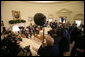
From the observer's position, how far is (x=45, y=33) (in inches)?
26.5

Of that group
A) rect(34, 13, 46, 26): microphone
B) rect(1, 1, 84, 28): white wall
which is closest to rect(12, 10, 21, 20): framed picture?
rect(1, 1, 84, 28): white wall

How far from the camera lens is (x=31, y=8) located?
0.67 meters

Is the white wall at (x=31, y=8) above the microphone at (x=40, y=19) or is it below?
above

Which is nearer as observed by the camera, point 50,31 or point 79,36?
point 79,36

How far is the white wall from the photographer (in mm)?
617

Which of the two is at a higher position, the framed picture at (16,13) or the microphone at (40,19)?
the framed picture at (16,13)

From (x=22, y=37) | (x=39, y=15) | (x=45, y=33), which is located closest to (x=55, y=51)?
(x=45, y=33)

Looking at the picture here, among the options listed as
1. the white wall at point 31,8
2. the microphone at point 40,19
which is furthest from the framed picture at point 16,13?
the microphone at point 40,19

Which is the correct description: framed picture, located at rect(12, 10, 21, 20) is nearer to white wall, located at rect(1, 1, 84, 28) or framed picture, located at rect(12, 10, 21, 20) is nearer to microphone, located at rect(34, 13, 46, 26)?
white wall, located at rect(1, 1, 84, 28)

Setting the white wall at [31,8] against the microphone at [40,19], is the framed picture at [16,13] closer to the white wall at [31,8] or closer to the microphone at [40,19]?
the white wall at [31,8]

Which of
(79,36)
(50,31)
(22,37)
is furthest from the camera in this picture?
(22,37)

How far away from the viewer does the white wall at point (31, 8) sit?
62 cm

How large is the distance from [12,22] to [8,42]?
0.14 m

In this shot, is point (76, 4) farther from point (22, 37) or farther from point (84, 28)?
point (22, 37)
